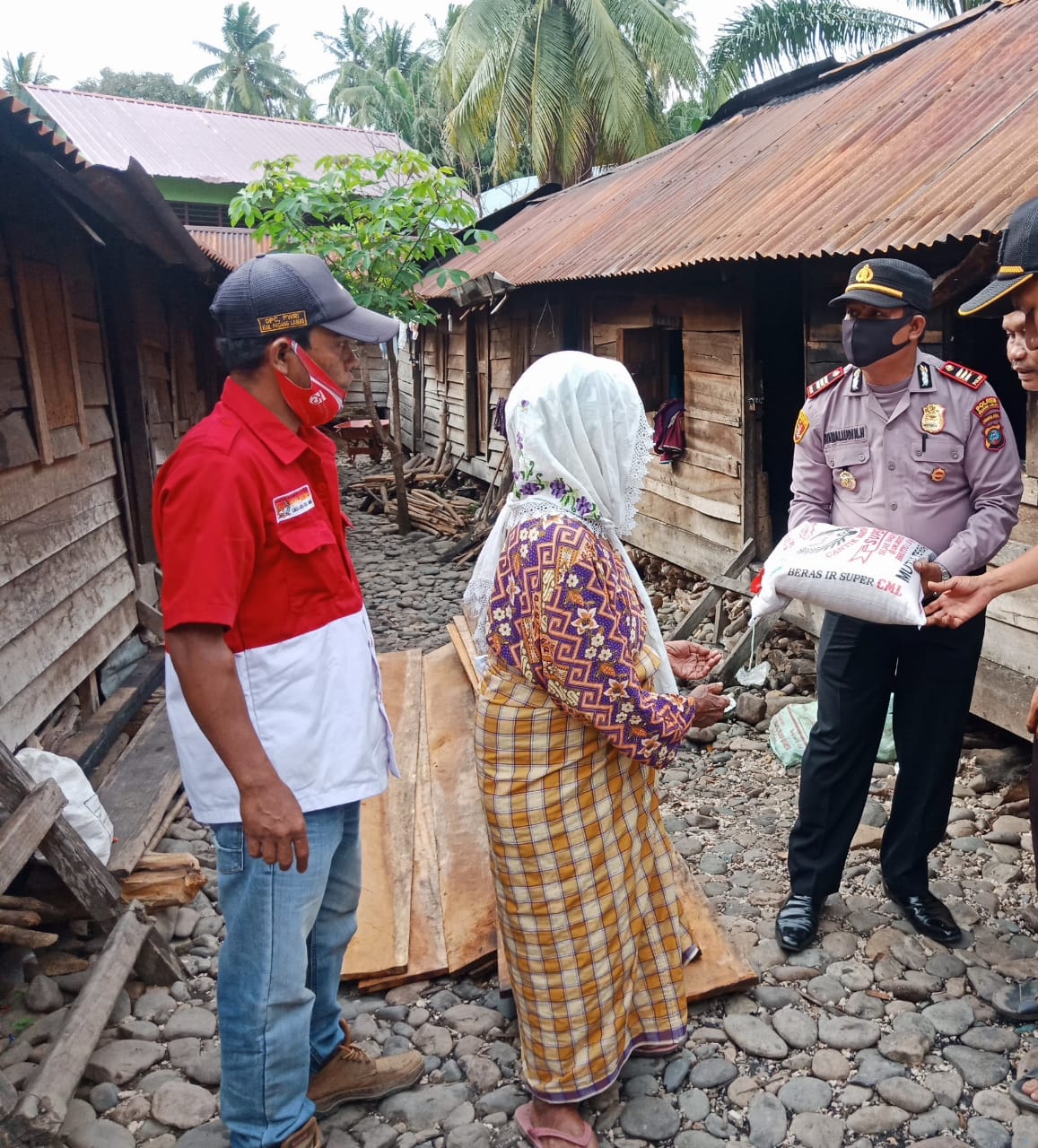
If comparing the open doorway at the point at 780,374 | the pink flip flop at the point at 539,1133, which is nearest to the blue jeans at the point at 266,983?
the pink flip flop at the point at 539,1133

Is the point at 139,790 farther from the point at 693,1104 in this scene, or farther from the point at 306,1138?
the point at 693,1104

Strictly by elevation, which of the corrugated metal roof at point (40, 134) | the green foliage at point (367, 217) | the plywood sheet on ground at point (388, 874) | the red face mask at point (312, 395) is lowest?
the plywood sheet on ground at point (388, 874)

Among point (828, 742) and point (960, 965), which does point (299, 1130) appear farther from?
point (960, 965)

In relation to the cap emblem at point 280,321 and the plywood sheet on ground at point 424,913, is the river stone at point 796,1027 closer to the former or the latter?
the plywood sheet on ground at point 424,913

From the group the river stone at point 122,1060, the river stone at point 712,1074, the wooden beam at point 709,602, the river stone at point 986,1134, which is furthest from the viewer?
the wooden beam at point 709,602

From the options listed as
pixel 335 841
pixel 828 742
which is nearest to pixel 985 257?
pixel 828 742

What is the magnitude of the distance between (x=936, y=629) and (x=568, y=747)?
132cm

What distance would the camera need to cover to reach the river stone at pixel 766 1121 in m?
2.34

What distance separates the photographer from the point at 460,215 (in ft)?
31.0

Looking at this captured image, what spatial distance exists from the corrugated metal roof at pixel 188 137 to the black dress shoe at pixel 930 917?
18.6 meters

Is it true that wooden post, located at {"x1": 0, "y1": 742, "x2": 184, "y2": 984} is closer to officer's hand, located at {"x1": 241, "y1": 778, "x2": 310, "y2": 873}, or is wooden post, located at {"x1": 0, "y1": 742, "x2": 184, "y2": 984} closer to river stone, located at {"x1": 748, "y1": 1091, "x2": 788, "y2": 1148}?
officer's hand, located at {"x1": 241, "y1": 778, "x2": 310, "y2": 873}

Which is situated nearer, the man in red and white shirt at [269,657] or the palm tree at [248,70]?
the man in red and white shirt at [269,657]

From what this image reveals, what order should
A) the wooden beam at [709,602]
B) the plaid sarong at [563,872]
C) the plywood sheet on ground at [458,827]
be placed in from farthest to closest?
the wooden beam at [709,602] → the plywood sheet on ground at [458,827] → the plaid sarong at [563,872]

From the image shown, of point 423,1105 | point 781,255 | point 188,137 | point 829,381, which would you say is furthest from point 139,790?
point 188,137
